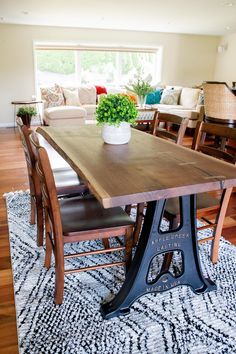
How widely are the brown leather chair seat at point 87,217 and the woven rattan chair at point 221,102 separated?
274 centimetres

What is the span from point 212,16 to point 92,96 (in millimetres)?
2920

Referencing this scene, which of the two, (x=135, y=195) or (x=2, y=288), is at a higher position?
(x=135, y=195)

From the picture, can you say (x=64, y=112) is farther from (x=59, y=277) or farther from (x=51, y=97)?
(x=59, y=277)

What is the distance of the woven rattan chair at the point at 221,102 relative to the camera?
3.73 metres

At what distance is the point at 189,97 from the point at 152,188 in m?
5.78

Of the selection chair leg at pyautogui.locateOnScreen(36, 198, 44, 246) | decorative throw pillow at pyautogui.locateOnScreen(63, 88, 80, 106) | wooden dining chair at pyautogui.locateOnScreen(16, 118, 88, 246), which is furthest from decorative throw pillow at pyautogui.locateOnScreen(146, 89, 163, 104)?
chair leg at pyautogui.locateOnScreen(36, 198, 44, 246)

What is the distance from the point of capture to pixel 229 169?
4.56 feet

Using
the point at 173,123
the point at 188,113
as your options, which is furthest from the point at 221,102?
the point at 188,113

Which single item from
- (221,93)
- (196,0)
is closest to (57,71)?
(196,0)

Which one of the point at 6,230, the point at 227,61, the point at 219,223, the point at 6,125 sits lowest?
the point at 6,230

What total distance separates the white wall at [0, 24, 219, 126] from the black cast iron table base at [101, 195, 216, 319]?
19.8ft

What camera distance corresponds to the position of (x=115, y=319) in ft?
4.85

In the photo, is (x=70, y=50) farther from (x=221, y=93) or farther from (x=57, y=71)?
(x=221, y=93)

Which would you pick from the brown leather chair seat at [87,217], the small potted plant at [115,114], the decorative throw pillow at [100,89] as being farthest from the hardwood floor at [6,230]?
the decorative throw pillow at [100,89]
